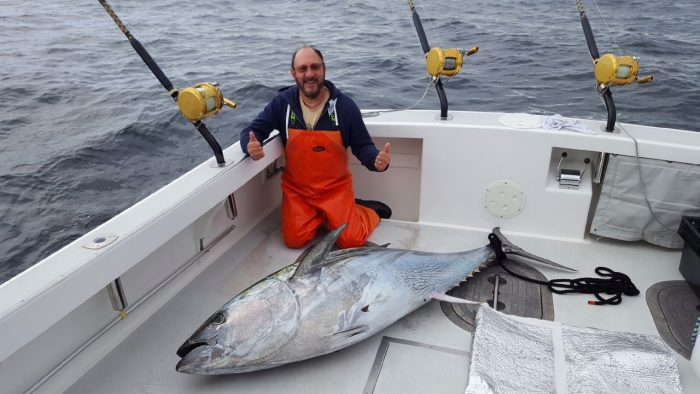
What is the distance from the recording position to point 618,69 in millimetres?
2729

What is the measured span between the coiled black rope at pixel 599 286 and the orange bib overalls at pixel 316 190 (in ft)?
3.33

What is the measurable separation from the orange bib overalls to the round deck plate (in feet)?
2.62

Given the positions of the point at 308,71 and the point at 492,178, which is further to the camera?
the point at 492,178

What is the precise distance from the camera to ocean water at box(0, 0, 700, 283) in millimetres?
5551

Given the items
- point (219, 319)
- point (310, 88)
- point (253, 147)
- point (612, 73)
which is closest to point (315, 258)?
point (219, 319)

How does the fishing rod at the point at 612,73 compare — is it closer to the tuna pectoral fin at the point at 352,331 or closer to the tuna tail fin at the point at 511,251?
the tuna tail fin at the point at 511,251

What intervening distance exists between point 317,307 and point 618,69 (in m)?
2.04

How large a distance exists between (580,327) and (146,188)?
4529mm

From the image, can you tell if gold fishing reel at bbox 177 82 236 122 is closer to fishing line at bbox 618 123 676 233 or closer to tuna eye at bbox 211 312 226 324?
tuna eye at bbox 211 312 226 324

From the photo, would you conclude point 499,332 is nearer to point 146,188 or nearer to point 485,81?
point 146,188

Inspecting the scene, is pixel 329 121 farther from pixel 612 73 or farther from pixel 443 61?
pixel 612 73


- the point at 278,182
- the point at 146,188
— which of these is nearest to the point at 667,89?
the point at 278,182

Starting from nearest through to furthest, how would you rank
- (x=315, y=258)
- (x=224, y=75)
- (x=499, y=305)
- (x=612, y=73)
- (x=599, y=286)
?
(x=315, y=258), (x=499, y=305), (x=599, y=286), (x=612, y=73), (x=224, y=75)

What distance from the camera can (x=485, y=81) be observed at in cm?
831
